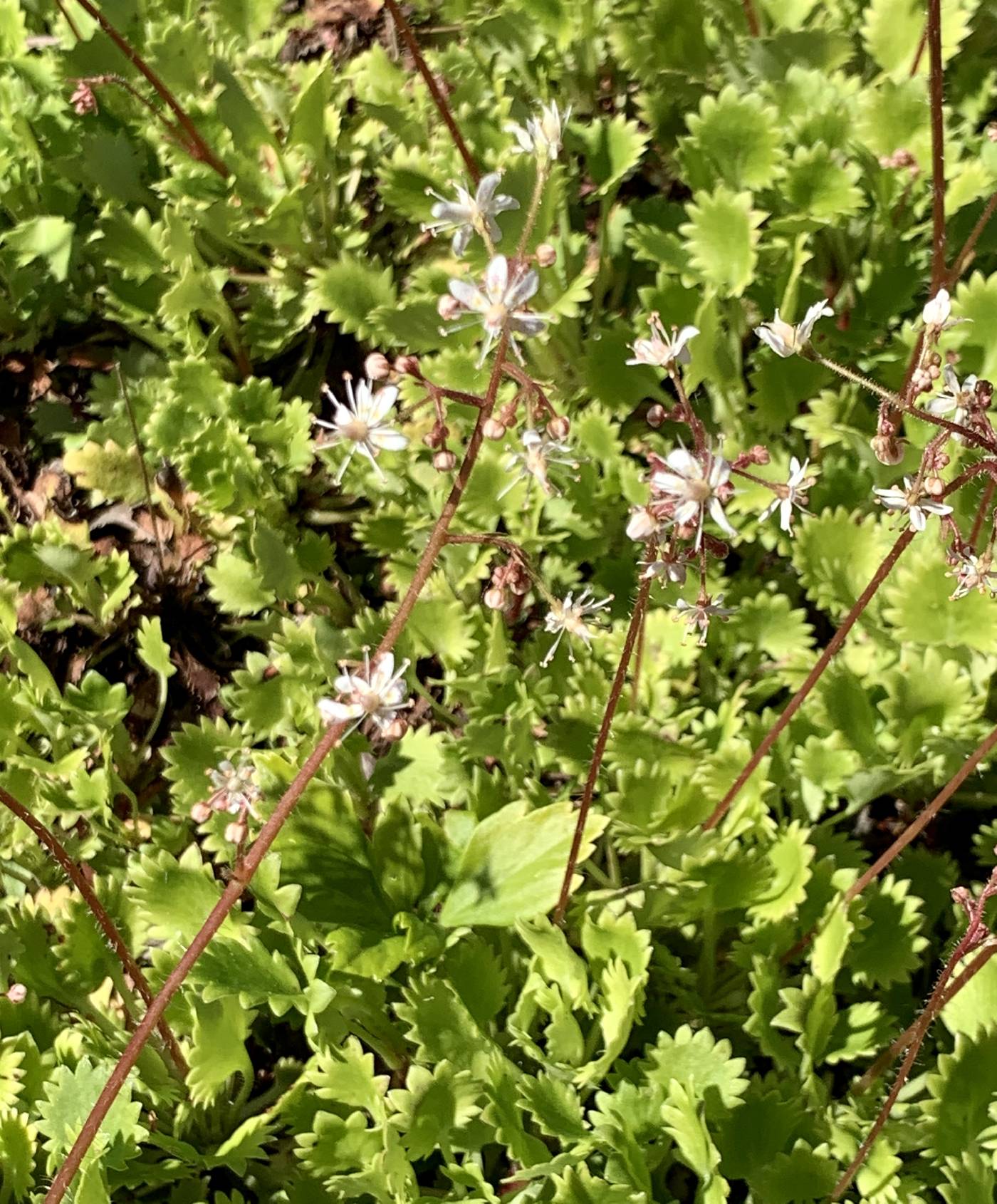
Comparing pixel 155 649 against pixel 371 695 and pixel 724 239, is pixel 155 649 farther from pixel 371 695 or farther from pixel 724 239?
pixel 724 239

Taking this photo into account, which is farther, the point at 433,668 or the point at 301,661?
the point at 433,668

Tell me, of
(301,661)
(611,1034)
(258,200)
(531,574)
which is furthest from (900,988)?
(258,200)

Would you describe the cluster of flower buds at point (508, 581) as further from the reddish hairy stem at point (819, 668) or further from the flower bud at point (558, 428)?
the reddish hairy stem at point (819, 668)

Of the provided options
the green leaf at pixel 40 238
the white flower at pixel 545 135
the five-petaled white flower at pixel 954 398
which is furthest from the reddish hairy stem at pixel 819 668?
the green leaf at pixel 40 238

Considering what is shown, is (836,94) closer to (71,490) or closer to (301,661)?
(301,661)

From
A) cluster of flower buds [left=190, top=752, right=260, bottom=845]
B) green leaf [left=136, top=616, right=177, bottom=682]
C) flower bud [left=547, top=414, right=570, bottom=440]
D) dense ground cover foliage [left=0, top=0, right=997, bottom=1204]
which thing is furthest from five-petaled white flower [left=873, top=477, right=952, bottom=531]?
green leaf [left=136, top=616, right=177, bottom=682]

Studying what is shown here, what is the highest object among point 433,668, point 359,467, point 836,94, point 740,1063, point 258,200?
point 258,200

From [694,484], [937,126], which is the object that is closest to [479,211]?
[694,484]
